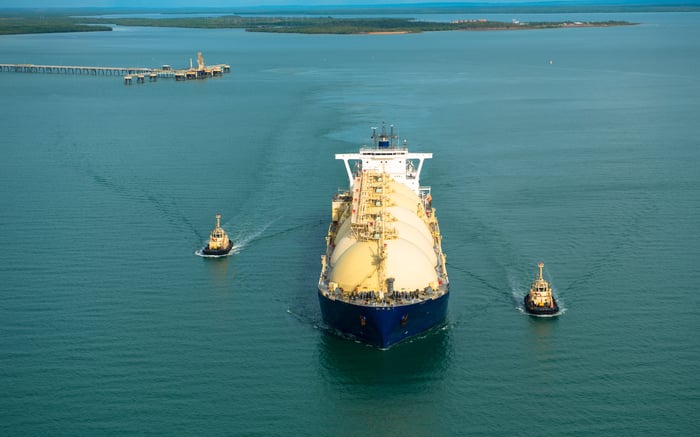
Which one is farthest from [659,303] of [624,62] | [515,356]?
[624,62]

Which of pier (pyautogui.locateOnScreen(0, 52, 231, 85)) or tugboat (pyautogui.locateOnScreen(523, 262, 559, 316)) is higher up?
pier (pyautogui.locateOnScreen(0, 52, 231, 85))

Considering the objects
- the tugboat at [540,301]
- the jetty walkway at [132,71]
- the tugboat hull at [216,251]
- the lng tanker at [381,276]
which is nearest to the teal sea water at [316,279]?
the tugboat hull at [216,251]

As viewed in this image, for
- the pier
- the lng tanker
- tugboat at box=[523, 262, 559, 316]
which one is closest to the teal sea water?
tugboat at box=[523, 262, 559, 316]

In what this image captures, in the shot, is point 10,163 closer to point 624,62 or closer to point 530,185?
point 530,185

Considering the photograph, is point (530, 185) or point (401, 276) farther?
point (530, 185)

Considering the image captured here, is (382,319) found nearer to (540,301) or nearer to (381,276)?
(381,276)

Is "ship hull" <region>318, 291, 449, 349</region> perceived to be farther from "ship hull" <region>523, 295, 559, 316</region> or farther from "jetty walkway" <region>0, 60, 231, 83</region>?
"jetty walkway" <region>0, 60, 231, 83</region>
